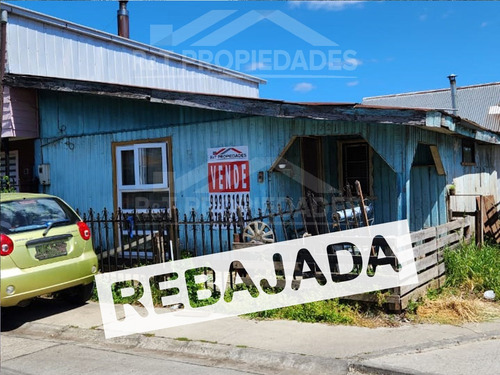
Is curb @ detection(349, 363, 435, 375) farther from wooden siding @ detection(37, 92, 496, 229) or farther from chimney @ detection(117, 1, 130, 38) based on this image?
chimney @ detection(117, 1, 130, 38)

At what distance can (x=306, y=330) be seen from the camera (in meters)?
5.46

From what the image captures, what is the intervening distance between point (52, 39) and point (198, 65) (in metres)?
4.98

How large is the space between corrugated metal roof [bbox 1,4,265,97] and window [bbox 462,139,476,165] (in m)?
8.16

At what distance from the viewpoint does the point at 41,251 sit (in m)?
6.20

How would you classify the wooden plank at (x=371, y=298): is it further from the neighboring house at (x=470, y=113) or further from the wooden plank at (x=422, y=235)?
the neighboring house at (x=470, y=113)

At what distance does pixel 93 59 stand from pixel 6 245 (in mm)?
7790

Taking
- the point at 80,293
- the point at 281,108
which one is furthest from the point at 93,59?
the point at 80,293

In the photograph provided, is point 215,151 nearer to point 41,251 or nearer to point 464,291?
point 41,251

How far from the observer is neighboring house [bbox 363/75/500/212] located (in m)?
10.3

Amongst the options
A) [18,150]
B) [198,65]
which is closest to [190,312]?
[18,150]

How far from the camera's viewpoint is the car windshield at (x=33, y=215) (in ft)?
20.1

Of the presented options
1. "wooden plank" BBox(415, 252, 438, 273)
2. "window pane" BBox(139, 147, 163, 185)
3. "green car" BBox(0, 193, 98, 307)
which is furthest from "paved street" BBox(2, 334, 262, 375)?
"window pane" BBox(139, 147, 163, 185)

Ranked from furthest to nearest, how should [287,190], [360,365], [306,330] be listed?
[287,190] < [306,330] < [360,365]

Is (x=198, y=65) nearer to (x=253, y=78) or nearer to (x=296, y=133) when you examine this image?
(x=253, y=78)
